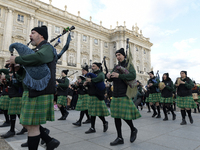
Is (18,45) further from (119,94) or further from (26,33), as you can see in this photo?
(26,33)

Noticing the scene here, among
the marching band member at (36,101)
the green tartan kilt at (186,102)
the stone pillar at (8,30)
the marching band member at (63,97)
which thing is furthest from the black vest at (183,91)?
the stone pillar at (8,30)

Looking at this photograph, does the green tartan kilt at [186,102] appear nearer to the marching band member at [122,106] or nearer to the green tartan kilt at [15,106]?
the marching band member at [122,106]

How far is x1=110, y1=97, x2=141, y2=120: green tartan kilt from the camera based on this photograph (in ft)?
10.7

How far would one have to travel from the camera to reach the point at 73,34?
29812mm

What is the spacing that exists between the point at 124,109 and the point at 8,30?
80.5 ft

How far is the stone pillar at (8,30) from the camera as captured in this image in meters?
21.7

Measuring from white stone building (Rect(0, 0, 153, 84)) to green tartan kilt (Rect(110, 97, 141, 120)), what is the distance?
2237 cm

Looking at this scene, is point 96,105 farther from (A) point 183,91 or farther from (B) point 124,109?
(A) point 183,91

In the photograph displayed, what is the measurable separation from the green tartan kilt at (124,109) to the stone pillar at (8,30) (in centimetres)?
2339

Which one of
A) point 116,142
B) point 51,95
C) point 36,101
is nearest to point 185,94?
point 116,142

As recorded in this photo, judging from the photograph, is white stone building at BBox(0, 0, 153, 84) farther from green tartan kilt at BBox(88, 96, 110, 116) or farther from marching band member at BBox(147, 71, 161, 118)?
green tartan kilt at BBox(88, 96, 110, 116)

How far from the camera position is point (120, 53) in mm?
3674

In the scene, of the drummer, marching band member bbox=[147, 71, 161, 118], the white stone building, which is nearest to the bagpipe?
the drummer

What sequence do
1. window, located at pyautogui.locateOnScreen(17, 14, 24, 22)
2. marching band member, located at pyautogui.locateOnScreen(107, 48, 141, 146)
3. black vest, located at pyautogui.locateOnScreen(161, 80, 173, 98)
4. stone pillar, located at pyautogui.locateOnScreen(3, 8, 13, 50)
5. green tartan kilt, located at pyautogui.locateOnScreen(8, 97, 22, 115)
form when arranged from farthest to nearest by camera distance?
window, located at pyautogui.locateOnScreen(17, 14, 24, 22) < stone pillar, located at pyautogui.locateOnScreen(3, 8, 13, 50) < black vest, located at pyautogui.locateOnScreen(161, 80, 173, 98) < green tartan kilt, located at pyautogui.locateOnScreen(8, 97, 22, 115) < marching band member, located at pyautogui.locateOnScreen(107, 48, 141, 146)
